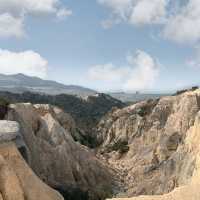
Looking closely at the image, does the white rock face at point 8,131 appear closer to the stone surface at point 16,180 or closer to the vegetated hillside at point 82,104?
the stone surface at point 16,180

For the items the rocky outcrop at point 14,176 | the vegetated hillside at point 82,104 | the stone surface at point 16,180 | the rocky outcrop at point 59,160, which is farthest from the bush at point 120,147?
the stone surface at point 16,180

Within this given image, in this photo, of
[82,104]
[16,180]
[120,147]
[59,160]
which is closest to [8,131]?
[16,180]

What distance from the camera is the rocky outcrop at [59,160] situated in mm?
44438

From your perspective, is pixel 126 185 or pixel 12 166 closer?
pixel 12 166

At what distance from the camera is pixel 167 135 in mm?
63969

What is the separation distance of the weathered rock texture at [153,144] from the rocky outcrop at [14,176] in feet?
54.1

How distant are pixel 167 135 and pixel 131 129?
23.1 metres

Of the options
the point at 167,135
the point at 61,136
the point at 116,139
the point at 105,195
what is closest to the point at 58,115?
the point at 116,139

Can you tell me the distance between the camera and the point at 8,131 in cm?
2058

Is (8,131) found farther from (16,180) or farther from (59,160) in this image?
(59,160)

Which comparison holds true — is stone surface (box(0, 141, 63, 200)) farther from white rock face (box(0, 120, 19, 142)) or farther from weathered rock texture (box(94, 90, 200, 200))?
weathered rock texture (box(94, 90, 200, 200))

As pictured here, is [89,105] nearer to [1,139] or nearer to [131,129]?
[131,129]

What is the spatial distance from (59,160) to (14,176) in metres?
28.5

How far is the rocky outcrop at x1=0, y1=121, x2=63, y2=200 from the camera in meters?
19.5
